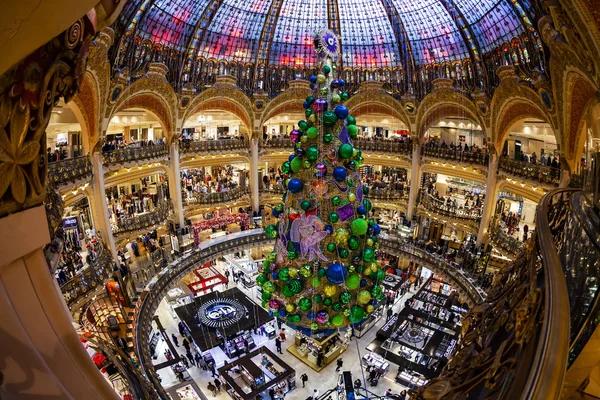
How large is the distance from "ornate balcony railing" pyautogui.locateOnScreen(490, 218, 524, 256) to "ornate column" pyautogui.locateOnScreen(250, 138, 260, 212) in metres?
15.5

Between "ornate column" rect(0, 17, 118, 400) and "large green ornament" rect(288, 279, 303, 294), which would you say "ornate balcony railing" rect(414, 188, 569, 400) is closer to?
"ornate column" rect(0, 17, 118, 400)

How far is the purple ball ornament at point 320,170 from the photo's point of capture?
30.7 feet

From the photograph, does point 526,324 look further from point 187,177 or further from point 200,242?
point 187,177

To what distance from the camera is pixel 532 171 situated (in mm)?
16359

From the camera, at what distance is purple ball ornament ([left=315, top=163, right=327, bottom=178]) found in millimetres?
9367

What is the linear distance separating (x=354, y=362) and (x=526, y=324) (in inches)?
631

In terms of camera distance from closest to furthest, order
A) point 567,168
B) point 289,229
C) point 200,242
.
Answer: point 289,229
point 567,168
point 200,242

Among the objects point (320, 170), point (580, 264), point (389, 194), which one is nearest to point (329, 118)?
point (320, 170)

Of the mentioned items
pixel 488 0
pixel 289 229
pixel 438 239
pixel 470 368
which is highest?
pixel 488 0

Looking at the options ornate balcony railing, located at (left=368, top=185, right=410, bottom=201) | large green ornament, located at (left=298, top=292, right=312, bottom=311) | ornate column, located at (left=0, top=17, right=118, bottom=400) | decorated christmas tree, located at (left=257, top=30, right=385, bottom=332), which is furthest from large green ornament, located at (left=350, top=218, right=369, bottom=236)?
ornate balcony railing, located at (left=368, top=185, right=410, bottom=201)

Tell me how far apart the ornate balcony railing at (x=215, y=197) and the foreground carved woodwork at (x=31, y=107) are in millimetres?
20896

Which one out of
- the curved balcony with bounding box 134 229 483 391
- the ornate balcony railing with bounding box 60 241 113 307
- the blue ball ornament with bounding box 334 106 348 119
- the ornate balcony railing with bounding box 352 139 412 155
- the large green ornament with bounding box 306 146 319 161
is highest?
the blue ball ornament with bounding box 334 106 348 119

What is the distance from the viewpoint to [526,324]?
7.54ft

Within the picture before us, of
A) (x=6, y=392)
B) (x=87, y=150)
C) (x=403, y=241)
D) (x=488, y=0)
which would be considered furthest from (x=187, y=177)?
(x=6, y=392)
